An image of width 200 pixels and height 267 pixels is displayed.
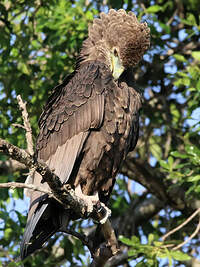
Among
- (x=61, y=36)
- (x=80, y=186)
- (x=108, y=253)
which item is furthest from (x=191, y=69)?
(x=108, y=253)

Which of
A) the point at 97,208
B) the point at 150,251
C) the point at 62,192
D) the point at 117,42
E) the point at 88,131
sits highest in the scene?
the point at 117,42

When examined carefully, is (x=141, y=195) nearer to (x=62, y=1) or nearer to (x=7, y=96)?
(x=7, y=96)

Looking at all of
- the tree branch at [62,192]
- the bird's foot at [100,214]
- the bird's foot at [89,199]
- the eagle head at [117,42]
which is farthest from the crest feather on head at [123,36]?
the tree branch at [62,192]

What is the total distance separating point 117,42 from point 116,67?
0.35 metres

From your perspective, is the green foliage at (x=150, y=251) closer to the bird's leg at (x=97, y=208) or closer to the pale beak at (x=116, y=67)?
the bird's leg at (x=97, y=208)

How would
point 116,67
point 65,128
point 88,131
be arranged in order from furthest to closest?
point 116,67 → point 65,128 → point 88,131

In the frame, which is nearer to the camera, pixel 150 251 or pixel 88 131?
pixel 88 131

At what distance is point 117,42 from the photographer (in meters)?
5.75

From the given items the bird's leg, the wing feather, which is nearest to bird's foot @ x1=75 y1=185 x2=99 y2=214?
the bird's leg

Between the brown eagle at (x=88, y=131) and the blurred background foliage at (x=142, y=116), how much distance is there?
0.90 meters

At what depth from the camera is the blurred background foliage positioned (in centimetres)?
659

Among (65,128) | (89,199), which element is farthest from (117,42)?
(89,199)

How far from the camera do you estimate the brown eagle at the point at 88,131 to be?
5.09m

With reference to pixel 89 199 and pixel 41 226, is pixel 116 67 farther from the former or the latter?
pixel 41 226
